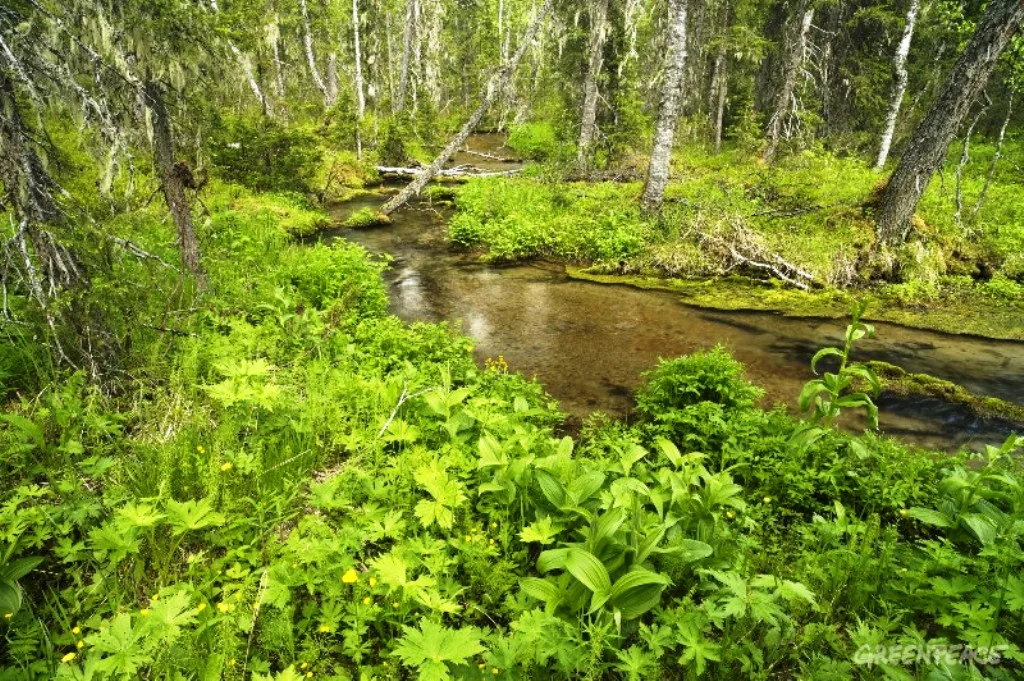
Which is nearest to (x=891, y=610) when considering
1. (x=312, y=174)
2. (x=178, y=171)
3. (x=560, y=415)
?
(x=560, y=415)

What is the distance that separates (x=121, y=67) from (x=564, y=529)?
21.7ft

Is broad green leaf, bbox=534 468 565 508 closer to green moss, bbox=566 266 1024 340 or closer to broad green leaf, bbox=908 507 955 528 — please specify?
broad green leaf, bbox=908 507 955 528

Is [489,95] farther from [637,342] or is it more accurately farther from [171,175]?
[637,342]

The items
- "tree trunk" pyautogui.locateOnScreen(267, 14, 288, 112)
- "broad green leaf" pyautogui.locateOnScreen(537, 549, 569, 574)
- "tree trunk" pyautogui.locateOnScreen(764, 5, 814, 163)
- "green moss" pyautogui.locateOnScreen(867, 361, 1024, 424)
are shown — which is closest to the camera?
A: "broad green leaf" pyautogui.locateOnScreen(537, 549, 569, 574)

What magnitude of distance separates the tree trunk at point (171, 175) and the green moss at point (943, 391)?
9.31m

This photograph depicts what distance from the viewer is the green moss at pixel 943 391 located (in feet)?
20.7

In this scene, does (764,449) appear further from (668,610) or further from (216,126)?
(216,126)

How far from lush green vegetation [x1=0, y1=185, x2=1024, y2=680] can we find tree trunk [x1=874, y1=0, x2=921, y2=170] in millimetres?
17205

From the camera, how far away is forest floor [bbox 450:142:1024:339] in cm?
999

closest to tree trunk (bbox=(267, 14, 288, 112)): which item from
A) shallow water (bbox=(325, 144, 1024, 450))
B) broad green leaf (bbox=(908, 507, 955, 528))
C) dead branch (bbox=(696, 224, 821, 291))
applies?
shallow water (bbox=(325, 144, 1024, 450))

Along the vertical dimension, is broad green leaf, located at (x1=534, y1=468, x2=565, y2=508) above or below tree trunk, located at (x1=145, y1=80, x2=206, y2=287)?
below

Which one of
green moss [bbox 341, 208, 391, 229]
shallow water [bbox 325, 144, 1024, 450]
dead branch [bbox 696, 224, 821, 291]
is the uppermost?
green moss [bbox 341, 208, 391, 229]

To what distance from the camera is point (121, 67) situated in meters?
5.80

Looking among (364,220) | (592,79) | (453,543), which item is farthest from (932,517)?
(592,79)
